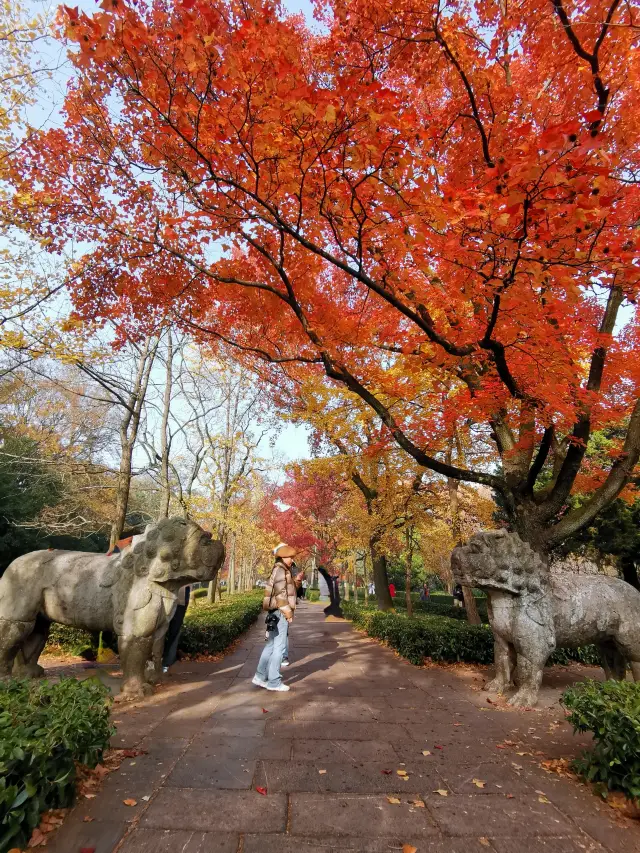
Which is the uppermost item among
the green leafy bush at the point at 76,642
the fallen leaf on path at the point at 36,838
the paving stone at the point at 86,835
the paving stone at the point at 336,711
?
the fallen leaf on path at the point at 36,838

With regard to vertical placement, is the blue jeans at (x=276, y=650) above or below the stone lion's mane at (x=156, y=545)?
below

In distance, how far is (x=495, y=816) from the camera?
2805mm

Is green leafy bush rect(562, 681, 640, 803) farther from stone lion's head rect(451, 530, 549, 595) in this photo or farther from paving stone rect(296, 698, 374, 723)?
paving stone rect(296, 698, 374, 723)

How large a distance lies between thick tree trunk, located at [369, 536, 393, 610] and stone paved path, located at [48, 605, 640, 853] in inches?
314

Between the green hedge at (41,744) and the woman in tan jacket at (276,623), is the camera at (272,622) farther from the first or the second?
the green hedge at (41,744)

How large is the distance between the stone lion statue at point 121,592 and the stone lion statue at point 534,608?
11.4 feet

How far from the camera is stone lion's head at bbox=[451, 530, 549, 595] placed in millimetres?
5352

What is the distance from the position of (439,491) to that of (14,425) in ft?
55.2

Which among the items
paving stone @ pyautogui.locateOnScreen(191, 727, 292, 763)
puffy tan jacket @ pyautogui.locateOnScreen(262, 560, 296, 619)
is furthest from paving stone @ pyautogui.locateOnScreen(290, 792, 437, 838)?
puffy tan jacket @ pyautogui.locateOnScreen(262, 560, 296, 619)

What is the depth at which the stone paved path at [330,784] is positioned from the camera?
253cm

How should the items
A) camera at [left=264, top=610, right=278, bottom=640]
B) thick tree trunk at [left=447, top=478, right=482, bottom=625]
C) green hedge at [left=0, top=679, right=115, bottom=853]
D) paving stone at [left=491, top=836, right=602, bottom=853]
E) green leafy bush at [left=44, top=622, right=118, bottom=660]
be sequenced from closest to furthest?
green hedge at [left=0, top=679, right=115, bottom=853] → paving stone at [left=491, top=836, right=602, bottom=853] → camera at [left=264, top=610, right=278, bottom=640] → green leafy bush at [left=44, top=622, right=118, bottom=660] → thick tree trunk at [left=447, top=478, right=482, bottom=625]

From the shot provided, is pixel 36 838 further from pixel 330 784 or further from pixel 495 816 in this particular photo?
pixel 495 816

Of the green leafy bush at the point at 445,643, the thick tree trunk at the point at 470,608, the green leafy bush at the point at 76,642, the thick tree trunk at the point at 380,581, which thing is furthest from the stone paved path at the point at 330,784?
the thick tree trunk at the point at 380,581

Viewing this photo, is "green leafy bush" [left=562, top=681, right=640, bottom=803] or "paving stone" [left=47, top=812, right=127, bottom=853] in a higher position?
"green leafy bush" [left=562, top=681, right=640, bottom=803]
